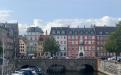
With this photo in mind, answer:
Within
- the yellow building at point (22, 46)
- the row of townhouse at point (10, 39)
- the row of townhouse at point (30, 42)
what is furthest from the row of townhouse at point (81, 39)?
the row of townhouse at point (10, 39)

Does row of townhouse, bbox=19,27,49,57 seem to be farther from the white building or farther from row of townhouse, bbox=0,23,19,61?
row of townhouse, bbox=0,23,19,61

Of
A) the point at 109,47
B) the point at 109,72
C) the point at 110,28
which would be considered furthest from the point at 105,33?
the point at 109,72

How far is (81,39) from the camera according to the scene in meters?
174

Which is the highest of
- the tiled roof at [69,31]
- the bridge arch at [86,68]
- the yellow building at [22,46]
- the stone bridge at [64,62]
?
the tiled roof at [69,31]

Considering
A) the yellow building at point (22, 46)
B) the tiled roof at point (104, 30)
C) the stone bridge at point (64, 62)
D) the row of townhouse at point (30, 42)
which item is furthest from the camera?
the row of townhouse at point (30, 42)

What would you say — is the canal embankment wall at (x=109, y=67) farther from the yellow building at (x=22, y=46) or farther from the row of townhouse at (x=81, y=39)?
the yellow building at (x=22, y=46)

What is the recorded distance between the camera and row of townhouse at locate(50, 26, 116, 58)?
17238 centimetres

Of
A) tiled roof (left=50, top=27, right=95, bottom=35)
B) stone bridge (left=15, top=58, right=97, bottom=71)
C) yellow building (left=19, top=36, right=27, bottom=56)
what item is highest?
tiled roof (left=50, top=27, right=95, bottom=35)

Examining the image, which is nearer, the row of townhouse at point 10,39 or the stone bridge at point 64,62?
the stone bridge at point 64,62

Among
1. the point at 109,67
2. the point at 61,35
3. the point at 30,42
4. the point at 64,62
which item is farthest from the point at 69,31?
the point at 109,67

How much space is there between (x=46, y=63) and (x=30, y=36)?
6227 centimetres

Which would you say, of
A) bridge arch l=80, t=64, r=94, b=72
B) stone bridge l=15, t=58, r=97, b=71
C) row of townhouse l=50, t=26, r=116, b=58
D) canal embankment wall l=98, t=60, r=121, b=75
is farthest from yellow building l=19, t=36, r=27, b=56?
canal embankment wall l=98, t=60, r=121, b=75

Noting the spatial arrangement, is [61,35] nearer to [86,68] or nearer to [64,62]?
[86,68]

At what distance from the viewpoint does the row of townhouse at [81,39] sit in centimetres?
17238
